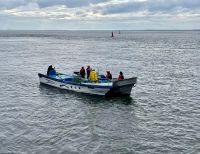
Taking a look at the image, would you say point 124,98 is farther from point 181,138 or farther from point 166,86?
point 181,138

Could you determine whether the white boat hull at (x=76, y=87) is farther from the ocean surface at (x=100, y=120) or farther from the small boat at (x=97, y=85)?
the ocean surface at (x=100, y=120)

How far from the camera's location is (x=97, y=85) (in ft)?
111

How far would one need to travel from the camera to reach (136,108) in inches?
1185

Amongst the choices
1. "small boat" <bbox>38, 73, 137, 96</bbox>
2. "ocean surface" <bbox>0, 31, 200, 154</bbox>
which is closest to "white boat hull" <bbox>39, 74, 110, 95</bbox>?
"small boat" <bbox>38, 73, 137, 96</bbox>

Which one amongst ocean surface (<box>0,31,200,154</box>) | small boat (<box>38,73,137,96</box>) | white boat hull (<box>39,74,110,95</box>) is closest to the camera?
ocean surface (<box>0,31,200,154</box>)

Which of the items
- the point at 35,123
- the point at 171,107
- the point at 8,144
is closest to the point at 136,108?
A: the point at 171,107

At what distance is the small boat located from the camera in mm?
33188

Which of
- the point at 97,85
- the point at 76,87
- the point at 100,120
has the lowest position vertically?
the point at 100,120

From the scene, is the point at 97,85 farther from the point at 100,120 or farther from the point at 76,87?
the point at 100,120

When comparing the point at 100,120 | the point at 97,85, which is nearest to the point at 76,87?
the point at 97,85

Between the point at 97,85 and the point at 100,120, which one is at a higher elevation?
the point at 97,85

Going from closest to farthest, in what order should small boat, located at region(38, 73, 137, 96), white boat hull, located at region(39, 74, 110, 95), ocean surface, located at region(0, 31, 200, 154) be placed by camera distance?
ocean surface, located at region(0, 31, 200, 154), small boat, located at region(38, 73, 137, 96), white boat hull, located at region(39, 74, 110, 95)

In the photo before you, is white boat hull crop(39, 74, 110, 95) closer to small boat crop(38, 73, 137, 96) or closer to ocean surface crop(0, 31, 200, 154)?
small boat crop(38, 73, 137, 96)

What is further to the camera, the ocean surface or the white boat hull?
the white boat hull
